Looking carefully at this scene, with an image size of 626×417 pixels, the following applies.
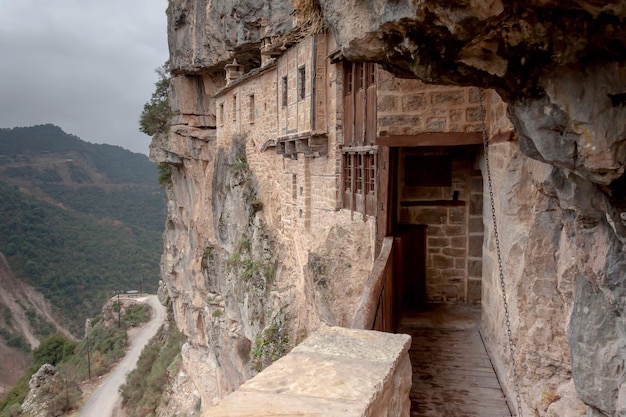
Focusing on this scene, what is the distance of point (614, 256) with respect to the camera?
2762 millimetres

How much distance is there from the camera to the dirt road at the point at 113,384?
94.8ft

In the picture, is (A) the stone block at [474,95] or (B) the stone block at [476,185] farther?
(B) the stone block at [476,185]

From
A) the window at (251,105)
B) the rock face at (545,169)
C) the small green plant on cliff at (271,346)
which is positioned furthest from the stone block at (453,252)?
the window at (251,105)

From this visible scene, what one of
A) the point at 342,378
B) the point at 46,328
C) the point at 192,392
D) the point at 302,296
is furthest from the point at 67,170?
the point at 342,378

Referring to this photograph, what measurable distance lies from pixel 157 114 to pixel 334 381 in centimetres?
2606

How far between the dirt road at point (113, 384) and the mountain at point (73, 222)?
1306cm

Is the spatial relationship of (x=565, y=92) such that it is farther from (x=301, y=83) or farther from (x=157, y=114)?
(x=157, y=114)

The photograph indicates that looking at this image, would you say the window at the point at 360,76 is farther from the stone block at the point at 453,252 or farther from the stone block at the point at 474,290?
the stone block at the point at 474,290

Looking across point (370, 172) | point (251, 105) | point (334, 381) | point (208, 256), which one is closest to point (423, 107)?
point (370, 172)

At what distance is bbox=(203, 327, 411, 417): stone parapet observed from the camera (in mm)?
2488

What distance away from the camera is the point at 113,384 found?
3259cm

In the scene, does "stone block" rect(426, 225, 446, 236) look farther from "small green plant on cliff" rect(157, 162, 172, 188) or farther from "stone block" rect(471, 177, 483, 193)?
"small green plant on cliff" rect(157, 162, 172, 188)

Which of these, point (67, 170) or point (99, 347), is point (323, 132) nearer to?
point (99, 347)

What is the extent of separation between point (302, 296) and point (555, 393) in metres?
7.54
